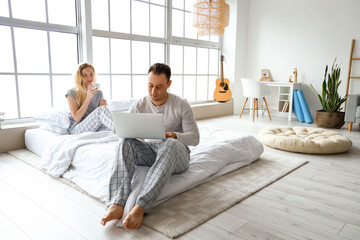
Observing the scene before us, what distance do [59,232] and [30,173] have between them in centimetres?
105

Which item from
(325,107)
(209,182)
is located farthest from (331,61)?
(209,182)

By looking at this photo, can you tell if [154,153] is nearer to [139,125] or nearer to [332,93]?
[139,125]

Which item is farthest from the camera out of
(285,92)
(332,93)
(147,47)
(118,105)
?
(285,92)

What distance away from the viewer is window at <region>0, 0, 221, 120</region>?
3152 mm

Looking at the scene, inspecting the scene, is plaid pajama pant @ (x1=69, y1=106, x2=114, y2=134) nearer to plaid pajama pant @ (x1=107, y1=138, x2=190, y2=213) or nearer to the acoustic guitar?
plaid pajama pant @ (x1=107, y1=138, x2=190, y2=213)

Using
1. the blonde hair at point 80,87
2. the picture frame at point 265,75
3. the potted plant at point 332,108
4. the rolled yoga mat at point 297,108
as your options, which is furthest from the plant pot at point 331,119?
the blonde hair at point 80,87

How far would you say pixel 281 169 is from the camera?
7.94 ft

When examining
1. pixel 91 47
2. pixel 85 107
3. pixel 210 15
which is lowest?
pixel 85 107

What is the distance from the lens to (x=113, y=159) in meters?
1.98

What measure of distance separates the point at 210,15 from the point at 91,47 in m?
2.02

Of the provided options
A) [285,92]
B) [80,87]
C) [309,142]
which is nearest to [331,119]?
[285,92]

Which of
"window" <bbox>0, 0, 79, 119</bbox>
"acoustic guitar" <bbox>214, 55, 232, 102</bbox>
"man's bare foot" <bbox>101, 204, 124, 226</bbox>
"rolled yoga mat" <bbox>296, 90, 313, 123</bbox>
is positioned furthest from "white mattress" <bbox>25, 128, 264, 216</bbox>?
"acoustic guitar" <bbox>214, 55, 232, 102</bbox>

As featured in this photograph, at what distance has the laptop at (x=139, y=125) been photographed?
160cm

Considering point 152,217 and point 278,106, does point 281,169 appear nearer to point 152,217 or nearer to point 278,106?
point 152,217
